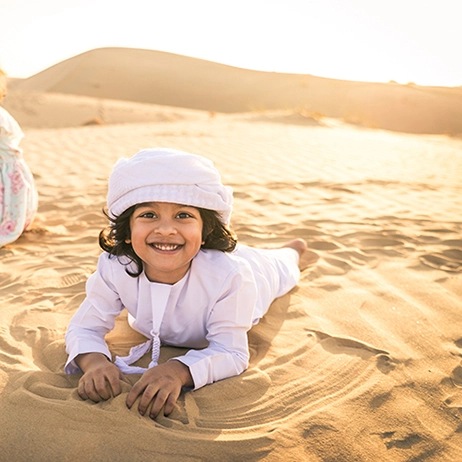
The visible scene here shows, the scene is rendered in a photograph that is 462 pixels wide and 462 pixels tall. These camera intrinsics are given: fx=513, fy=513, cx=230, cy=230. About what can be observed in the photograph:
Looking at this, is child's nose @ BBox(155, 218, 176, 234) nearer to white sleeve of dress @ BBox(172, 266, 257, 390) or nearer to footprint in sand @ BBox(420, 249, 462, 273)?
white sleeve of dress @ BBox(172, 266, 257, 390)

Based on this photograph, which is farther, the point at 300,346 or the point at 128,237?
the point at 300,346

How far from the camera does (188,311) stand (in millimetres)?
2225

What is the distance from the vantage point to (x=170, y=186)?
6.49ft

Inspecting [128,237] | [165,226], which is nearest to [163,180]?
[165,226]

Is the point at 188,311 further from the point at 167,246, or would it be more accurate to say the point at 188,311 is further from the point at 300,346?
the point at 300,346

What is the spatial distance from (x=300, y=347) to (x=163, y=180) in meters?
1.08

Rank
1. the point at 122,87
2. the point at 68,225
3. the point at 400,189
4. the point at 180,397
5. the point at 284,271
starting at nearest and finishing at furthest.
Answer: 1. the point at 180,397
2. the point at 284,271
3. the point at 68,225
4. the point at 400,189
5. the point at 122,87

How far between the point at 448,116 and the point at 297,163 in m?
22.9

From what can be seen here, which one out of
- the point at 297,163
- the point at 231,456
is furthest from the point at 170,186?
the point at 297,163

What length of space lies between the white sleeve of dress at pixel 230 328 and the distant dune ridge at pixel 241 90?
78.3ft

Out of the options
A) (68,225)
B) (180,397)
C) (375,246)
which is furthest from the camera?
(68,225)

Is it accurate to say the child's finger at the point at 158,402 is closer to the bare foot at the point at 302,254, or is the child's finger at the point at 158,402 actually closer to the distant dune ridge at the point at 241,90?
the bare foot at the point at 302,254

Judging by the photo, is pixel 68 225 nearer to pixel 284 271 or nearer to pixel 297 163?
pixel 284 271

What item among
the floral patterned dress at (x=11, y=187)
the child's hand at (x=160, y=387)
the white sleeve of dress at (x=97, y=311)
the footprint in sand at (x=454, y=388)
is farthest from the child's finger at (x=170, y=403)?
the floral patterned dress at (x=11, y=187)
